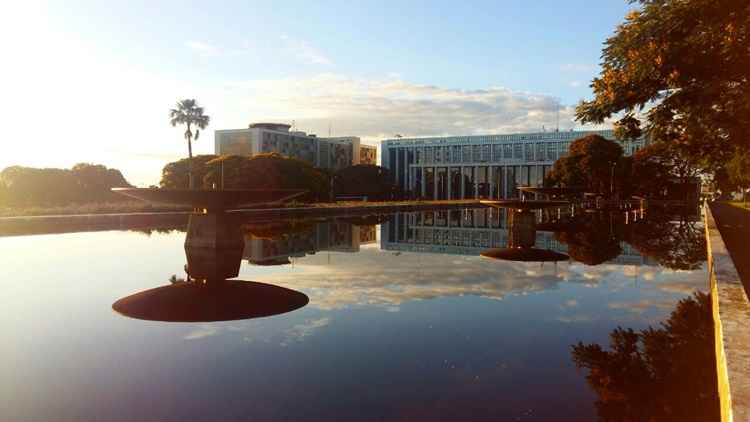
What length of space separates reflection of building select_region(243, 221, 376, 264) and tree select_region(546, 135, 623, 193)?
150 feet

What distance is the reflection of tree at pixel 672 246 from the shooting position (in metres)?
14.2

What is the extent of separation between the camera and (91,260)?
14.3 meters

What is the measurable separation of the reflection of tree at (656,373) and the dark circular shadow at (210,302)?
426cm

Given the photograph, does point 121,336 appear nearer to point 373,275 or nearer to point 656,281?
point 373,275

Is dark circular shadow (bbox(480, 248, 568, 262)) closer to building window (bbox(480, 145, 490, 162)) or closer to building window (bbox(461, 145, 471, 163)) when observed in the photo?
building window (bbox(480, 145, 490, 162))

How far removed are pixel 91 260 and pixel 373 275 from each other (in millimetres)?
7021

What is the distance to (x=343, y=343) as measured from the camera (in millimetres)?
6547

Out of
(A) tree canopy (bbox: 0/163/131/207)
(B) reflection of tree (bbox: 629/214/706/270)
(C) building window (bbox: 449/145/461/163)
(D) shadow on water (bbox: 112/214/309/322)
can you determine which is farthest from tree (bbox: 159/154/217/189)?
(C) building window (bbox: 449/145/461/163)

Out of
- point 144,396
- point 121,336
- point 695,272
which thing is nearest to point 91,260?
point 121,336

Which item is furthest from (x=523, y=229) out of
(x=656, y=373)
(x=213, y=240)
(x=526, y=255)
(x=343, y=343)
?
(x=656, y=373)

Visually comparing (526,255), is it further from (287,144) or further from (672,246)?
(287,144)

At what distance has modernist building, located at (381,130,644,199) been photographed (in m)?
114

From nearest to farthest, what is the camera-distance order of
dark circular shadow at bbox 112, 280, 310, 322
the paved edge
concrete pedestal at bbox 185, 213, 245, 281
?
the paved edge < dark circular shadow at bbox 112, 280, 310, 322 < concrete pedestal at bbox 185, 213, 245, 281

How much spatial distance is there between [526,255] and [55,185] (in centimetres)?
5971
